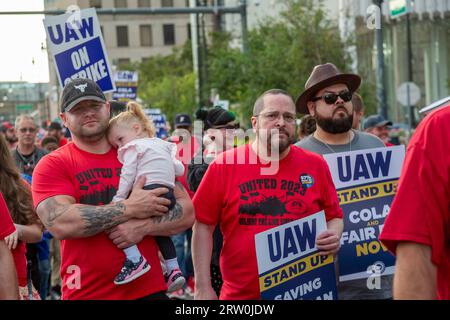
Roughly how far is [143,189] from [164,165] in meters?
0.20

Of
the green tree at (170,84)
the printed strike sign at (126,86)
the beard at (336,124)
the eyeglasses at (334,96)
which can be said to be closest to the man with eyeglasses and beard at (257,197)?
the beard at (336,124)

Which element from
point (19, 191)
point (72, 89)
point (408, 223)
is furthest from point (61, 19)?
point (408, 223)

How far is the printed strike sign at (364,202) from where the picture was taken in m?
5.76

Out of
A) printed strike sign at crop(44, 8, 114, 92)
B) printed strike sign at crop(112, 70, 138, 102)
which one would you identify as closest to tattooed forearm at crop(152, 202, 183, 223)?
printed strike sign at crop(44, 8, 114, 92)

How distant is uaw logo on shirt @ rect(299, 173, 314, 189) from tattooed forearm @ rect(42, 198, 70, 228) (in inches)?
50.9

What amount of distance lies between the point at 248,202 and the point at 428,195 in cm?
244

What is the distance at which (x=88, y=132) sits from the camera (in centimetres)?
500

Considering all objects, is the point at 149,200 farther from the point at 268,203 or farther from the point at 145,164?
the point at 268,203

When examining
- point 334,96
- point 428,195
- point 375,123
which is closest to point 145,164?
point 334,96

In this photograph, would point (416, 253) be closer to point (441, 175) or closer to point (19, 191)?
point (441, 175)

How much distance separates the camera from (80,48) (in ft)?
26.5
